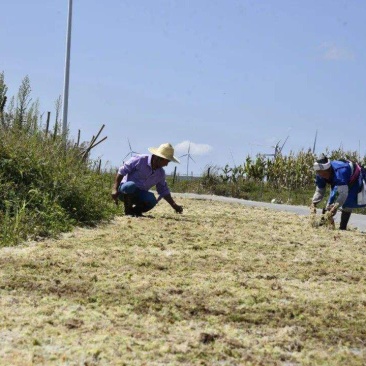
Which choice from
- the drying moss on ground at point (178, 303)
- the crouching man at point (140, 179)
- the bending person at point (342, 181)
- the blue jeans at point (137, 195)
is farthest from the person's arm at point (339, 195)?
the blue jeans at point (137, 195)

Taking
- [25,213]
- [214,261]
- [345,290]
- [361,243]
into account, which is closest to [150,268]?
[214,261]

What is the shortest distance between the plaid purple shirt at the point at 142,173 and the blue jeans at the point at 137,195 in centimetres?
8

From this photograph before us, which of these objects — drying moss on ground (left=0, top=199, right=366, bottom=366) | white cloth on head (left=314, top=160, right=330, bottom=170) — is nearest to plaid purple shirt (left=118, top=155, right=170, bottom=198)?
white cloth on head (left=314, top=160, right=330, bottom=170)

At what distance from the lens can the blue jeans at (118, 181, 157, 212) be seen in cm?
817

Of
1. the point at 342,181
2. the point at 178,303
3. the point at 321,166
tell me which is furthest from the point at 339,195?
the point at 178,303

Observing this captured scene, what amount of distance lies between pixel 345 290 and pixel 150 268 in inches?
52.8

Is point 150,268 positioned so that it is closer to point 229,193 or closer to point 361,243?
point 361,243

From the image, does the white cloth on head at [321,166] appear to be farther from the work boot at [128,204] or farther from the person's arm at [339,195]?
the work boot at [128,204]

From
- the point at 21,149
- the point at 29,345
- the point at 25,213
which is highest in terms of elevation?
the point at 21,149

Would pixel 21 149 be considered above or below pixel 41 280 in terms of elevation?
above

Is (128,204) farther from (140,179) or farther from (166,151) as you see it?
(166,151)

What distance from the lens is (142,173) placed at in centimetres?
833

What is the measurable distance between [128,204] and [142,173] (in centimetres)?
50

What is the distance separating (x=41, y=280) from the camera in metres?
4.21
